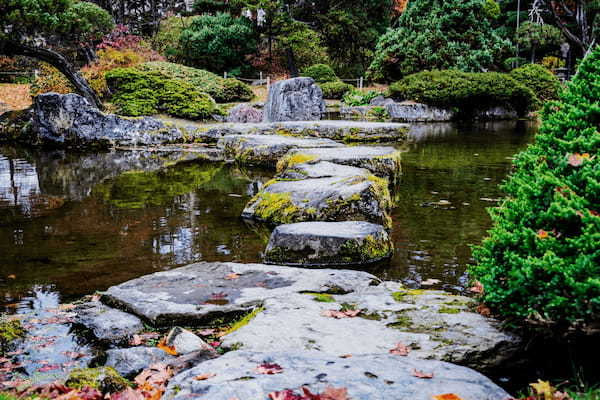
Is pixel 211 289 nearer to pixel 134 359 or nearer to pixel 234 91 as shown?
pixel 134 359

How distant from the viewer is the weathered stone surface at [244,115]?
17.9 m

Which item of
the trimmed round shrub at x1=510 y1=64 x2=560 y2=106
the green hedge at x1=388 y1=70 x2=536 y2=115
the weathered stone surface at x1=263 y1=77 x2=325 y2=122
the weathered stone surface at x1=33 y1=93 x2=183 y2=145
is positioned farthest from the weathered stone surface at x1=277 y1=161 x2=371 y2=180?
the trimmed round shrub at x1=510 y1=64 x2=560 y2=106

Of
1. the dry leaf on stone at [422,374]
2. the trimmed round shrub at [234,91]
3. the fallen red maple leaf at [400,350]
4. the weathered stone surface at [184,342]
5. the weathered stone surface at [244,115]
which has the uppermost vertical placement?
the trimmed round shrub at [234,91]

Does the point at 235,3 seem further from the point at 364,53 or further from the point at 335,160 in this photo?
the point at 335,160

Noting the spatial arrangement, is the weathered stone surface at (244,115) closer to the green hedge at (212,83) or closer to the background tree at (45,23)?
the green hedge at (212,83)

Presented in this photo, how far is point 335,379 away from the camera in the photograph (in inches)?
86.4

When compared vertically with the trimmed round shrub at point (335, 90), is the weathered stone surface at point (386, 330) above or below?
below

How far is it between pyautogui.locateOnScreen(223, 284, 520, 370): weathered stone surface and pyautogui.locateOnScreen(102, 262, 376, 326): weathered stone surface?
0.95 feet

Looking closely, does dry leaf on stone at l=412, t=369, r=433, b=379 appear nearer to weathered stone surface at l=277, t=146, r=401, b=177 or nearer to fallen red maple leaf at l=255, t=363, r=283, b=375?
fallen red maple leaf at l=255, t=363, r=283, b=375

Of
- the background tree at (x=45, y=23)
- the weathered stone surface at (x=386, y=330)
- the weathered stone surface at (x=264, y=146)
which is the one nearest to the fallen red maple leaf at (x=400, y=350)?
the weathered stone surface at (x=386, y=330)

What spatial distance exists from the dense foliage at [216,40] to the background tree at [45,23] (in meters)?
11.8

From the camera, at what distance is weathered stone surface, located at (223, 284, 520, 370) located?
102 inches

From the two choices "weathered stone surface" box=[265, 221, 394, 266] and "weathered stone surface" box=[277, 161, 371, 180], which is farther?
"weathered stone surface" box=[277, 161, 371, 180]

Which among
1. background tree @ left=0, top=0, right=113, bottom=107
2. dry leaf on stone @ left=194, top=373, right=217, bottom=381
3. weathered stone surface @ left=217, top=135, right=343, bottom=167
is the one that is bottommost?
dry leaf on stone @ left=194, top=373, right=217, bottom=381
